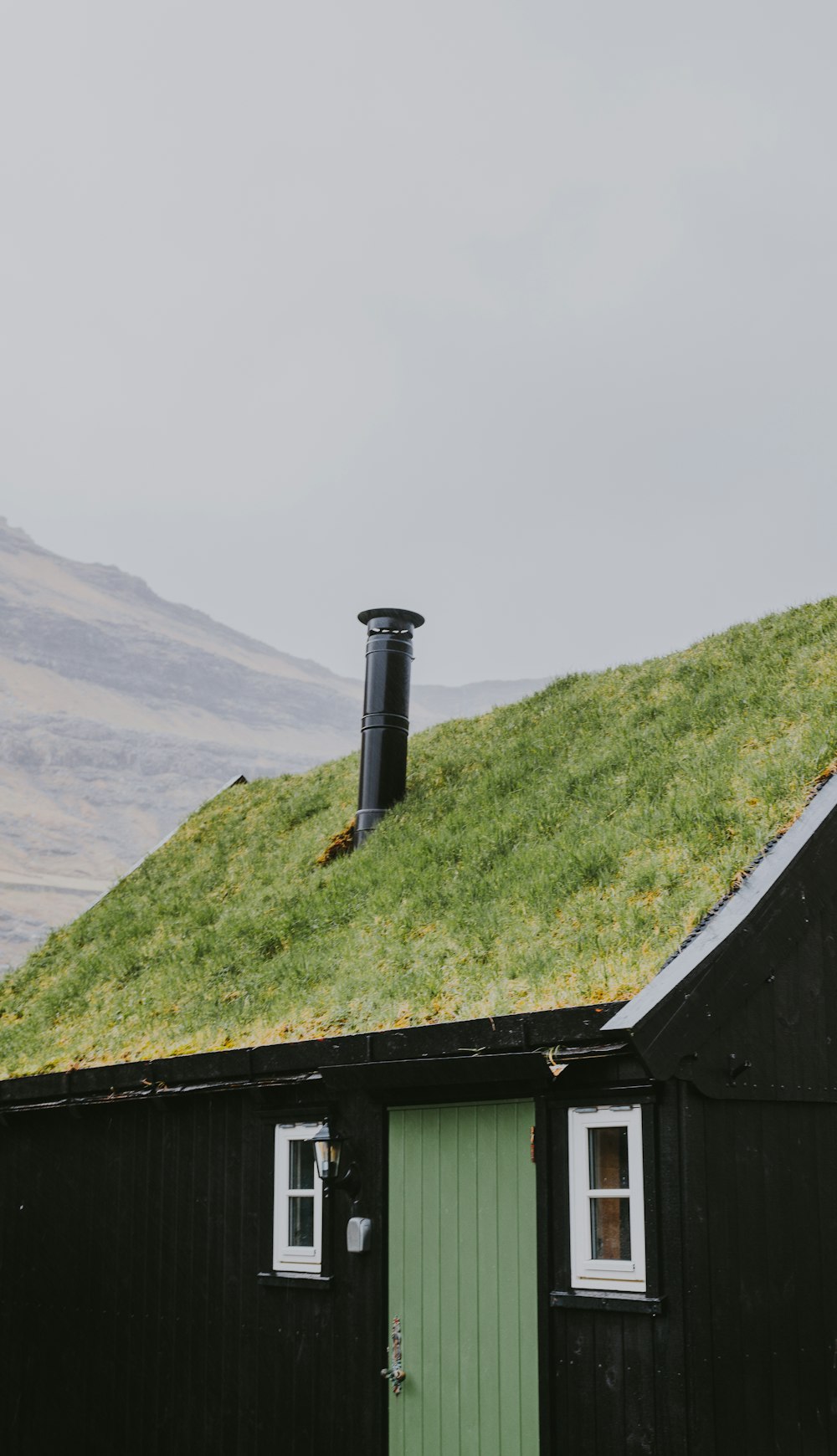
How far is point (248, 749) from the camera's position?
147750mm

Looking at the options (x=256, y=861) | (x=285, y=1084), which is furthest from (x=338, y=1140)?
(x=256, y=861)

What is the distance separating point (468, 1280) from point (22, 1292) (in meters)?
5.02

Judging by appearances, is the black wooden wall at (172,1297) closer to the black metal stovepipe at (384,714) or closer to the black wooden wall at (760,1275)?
the black wooden wall at (760,1275)

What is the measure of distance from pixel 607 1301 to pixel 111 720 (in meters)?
134

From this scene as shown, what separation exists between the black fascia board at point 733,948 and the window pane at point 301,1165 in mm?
2897

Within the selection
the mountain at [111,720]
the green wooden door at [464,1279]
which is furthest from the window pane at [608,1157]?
the mountain at [111,720]

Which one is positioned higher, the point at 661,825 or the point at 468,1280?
the point at 661,825

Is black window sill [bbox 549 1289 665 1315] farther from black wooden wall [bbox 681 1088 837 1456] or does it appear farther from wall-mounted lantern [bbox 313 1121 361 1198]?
wall-mounted lantern [bbox 313 1121 361 1198]

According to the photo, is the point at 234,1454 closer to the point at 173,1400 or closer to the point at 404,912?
the point at 173,1400

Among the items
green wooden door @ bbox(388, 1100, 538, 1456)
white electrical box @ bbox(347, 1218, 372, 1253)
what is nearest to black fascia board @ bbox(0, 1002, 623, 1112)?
green wooden door @ bbox(388, 1100, 538, 1456)

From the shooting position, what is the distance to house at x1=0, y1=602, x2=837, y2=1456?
659cm

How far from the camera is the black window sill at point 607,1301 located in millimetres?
6379

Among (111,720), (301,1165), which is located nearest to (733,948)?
(301,1165)

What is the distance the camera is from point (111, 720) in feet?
447
